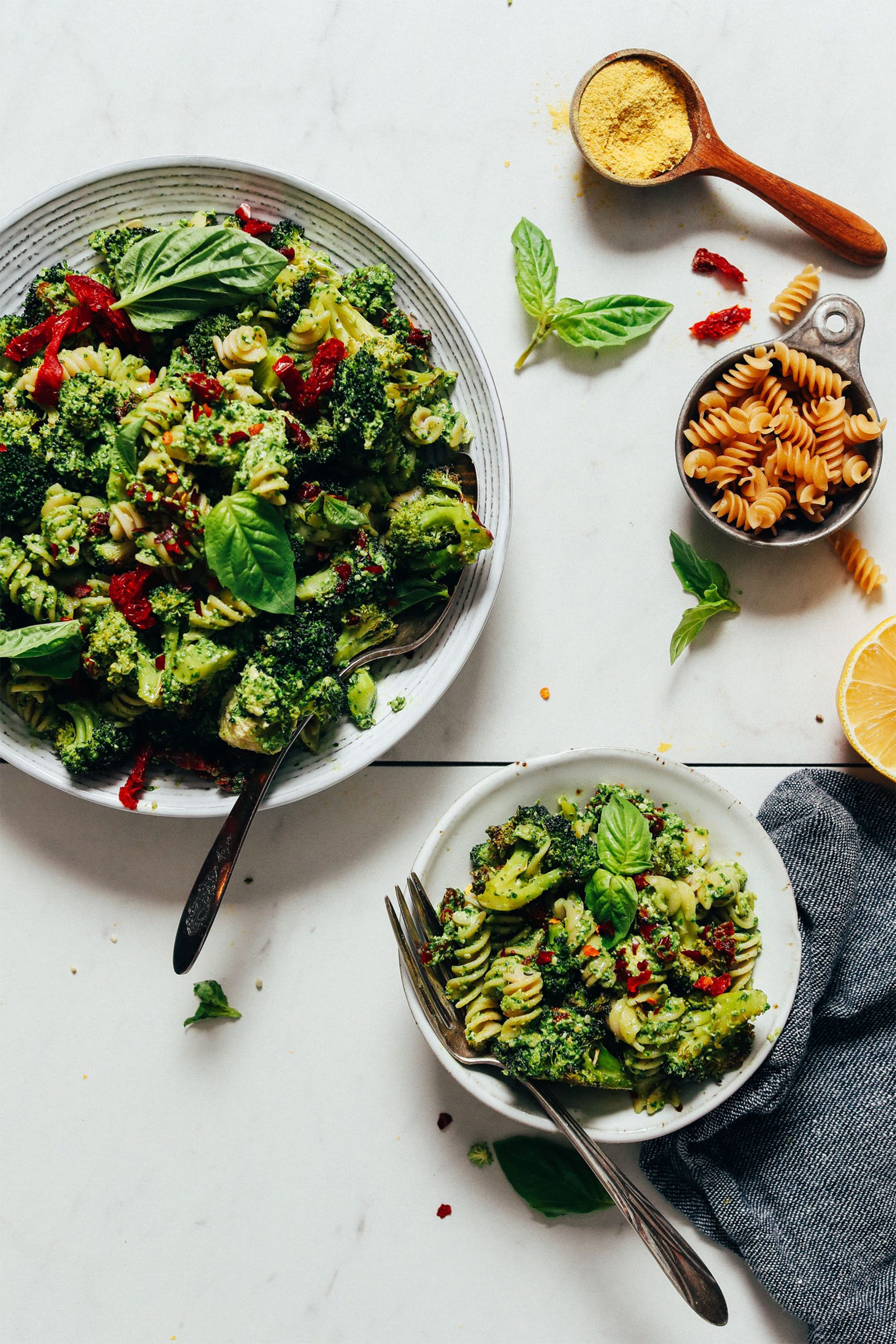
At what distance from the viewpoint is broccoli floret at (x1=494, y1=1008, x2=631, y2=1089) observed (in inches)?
95.4

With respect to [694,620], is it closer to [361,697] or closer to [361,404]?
[361,697]

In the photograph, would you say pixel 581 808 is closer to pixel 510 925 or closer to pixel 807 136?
pixel 510 925

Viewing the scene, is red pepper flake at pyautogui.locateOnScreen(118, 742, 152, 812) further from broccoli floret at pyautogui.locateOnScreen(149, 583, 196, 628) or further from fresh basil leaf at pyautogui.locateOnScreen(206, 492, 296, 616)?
fresh basil leaf at pyautogui.locateOnScreen(206, 492, 296, 616)

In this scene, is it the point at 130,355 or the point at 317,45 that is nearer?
the point at 130,355

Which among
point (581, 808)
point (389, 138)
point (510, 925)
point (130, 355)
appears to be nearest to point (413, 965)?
point (510, 925)

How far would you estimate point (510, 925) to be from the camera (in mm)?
2631

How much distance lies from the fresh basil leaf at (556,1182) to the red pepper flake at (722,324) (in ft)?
8.52

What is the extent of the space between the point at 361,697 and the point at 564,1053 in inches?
43.0

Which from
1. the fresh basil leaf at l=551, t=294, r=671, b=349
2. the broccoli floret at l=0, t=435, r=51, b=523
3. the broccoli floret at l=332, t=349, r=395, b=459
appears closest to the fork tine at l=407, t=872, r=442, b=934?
the broccoli floret at l=332, t=349, r=395, b=459

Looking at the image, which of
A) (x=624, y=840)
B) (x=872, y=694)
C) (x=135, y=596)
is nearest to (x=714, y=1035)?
(x=624, y=840)

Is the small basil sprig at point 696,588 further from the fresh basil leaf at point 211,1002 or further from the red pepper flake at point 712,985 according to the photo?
the fresh basil leaf at point 211,1002

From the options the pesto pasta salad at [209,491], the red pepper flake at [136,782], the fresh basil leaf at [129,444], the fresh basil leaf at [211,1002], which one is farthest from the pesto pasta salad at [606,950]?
the fresh basil leaf at [129,444]

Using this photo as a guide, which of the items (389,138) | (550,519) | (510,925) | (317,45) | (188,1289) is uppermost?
(317,45)

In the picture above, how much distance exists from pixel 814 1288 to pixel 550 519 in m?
2.47
